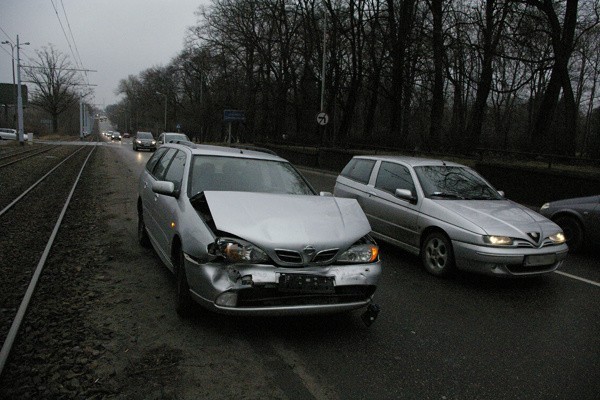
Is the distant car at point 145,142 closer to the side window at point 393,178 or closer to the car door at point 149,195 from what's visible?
the car door at point 149,195

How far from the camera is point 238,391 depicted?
3.07 meters

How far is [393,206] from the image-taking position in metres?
6.83

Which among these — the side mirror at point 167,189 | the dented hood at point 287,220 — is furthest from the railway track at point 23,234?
the dented hood at point 287,220

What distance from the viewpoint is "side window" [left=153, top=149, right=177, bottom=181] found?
19.2 ft

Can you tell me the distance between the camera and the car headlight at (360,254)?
3.91 m

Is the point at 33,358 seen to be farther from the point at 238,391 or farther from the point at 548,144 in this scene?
the point at 548,144

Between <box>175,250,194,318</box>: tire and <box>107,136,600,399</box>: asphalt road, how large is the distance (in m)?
0.28

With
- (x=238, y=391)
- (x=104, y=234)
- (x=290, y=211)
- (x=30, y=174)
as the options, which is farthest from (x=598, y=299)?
(x=30, y=174)

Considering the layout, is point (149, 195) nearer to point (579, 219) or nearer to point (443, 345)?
point (443, 345)

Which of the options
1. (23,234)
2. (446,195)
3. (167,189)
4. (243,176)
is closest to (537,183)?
(446,195)

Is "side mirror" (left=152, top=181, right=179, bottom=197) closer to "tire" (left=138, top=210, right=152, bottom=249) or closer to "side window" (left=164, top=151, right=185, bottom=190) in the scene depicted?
"side window" (left=164, top=151, right=185, bottom=190)

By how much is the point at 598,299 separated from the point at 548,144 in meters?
11.3

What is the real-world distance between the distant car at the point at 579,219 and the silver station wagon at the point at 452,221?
1.93 m

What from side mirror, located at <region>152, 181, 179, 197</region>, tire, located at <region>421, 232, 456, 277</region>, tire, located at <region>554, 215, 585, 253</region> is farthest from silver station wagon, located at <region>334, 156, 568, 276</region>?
side mirror, located at <region>152, 181, 179, 197</region>
